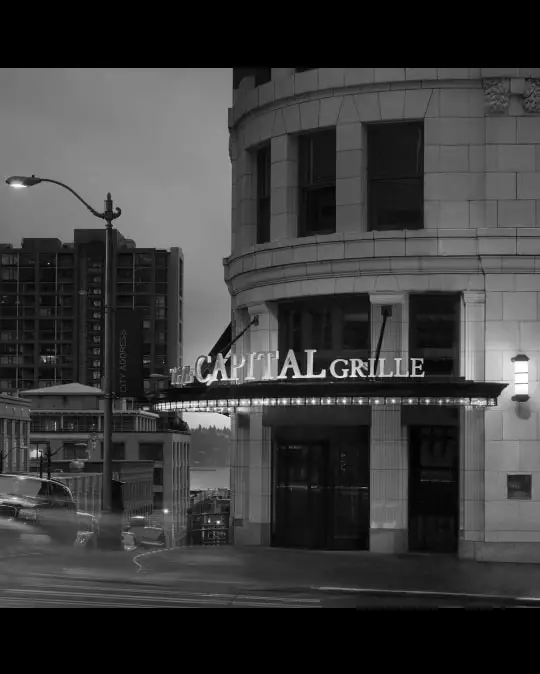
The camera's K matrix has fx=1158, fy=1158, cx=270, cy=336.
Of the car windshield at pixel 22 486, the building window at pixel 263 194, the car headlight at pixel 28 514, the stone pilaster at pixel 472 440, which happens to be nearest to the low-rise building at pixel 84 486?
the car windshield at pixel 22 486

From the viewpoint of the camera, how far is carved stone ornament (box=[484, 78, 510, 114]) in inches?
1048

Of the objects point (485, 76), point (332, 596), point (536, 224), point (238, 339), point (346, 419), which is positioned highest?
point (485, 76)

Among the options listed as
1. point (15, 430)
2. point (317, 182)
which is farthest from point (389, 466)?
point (15, 430)

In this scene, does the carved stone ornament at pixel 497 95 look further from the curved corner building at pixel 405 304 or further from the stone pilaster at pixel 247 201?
the stone pilaster at pixel 247 201

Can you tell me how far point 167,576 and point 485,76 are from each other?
1328cm

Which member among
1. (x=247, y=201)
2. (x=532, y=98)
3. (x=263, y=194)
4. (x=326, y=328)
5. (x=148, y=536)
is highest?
(x=532, y=98)

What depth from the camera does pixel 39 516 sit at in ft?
96.1

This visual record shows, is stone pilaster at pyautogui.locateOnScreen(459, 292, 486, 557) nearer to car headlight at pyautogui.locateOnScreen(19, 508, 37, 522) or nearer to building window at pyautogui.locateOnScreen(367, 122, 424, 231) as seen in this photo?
building window at pyautogui.locateOnScreen(367, 122, 424, 231)

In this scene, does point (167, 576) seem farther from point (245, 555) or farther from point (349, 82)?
point (349, 82)

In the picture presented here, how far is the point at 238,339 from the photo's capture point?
99.5ft

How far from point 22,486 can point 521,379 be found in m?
13.5

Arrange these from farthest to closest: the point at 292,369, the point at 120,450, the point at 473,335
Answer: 1. the point at 120,450
2. the point at 292,369
3. the point at 473,335

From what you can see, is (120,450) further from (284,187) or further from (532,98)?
(532,98)
